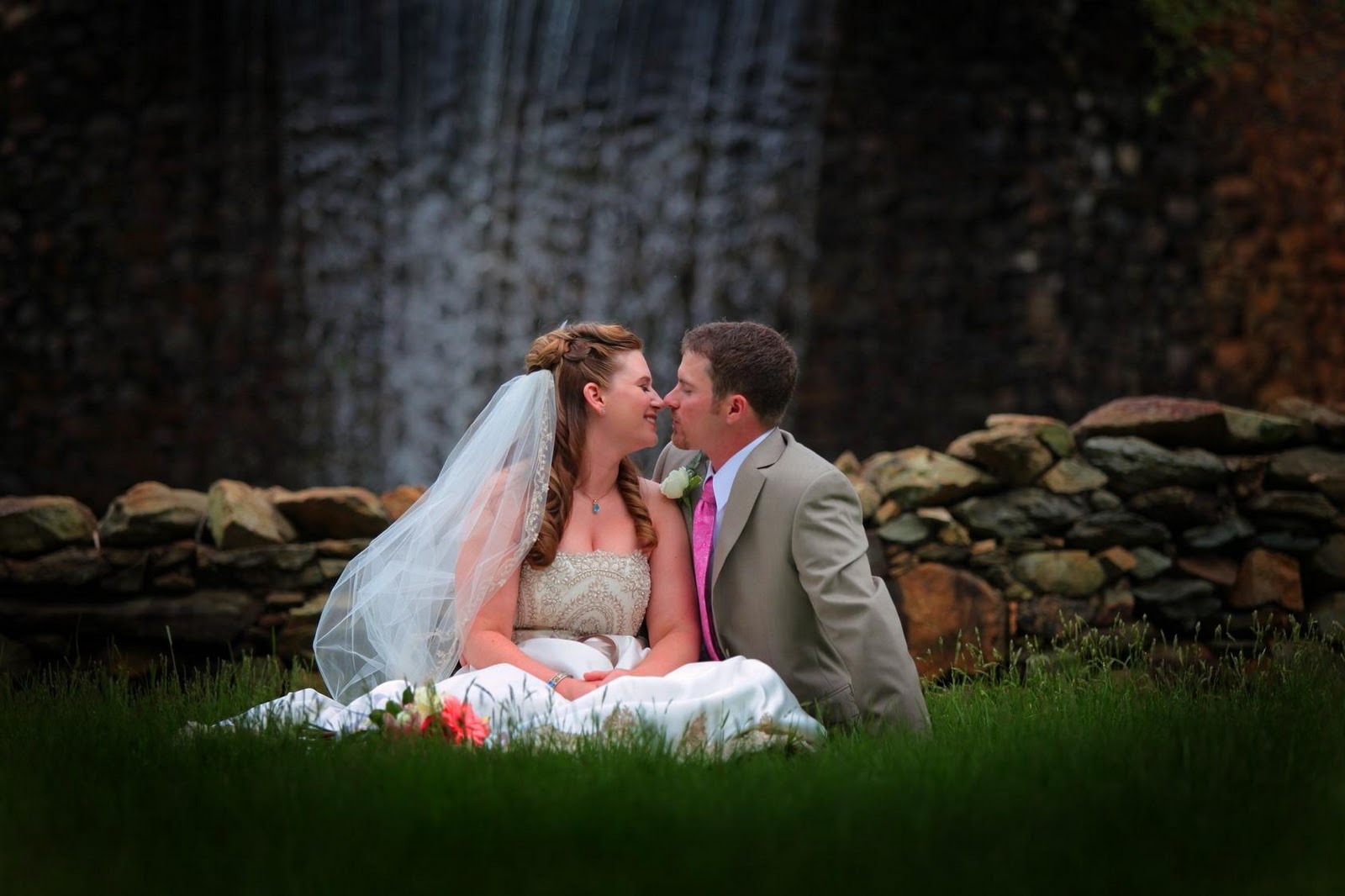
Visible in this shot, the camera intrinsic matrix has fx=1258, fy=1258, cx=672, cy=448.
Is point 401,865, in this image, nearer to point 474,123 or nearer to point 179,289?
point 179,289

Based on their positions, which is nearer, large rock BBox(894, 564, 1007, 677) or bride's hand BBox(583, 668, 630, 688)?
bride's hand BBox(583, 668, 630, 688)

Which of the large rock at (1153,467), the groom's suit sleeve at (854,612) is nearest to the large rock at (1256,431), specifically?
the large rock at (1153,467)

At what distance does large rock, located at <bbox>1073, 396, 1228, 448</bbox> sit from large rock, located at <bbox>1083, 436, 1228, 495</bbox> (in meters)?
0.10

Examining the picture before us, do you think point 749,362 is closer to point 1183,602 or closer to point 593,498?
point 593,498

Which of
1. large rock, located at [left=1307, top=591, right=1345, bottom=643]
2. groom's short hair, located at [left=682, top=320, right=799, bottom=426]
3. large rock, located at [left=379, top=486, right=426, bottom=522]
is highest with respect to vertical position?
groom's short hair, located at [left=682, top=320, right=799, bottom=426]

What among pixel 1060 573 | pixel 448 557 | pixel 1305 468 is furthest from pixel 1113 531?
pixel 448 557

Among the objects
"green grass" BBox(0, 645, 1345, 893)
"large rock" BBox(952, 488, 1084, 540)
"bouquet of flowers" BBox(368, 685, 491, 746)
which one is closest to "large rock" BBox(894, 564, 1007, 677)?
"large rock" BBox(952, 488, 1084, 540)

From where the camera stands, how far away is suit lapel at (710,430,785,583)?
144 inches

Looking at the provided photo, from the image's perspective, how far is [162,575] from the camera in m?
5.59

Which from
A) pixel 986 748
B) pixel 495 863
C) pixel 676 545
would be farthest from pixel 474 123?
pixel 495 863

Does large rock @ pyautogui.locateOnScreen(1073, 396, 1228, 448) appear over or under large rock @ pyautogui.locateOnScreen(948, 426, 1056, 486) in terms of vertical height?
over

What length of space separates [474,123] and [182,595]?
16.1 ft

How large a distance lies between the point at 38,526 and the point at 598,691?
3382 mm

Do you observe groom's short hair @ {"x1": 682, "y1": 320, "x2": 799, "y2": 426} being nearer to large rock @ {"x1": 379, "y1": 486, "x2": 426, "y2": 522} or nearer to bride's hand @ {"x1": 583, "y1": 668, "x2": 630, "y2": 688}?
bride's hand @ {"x1": 583, "y1": 668, "x2": 630, "y2": 688}
